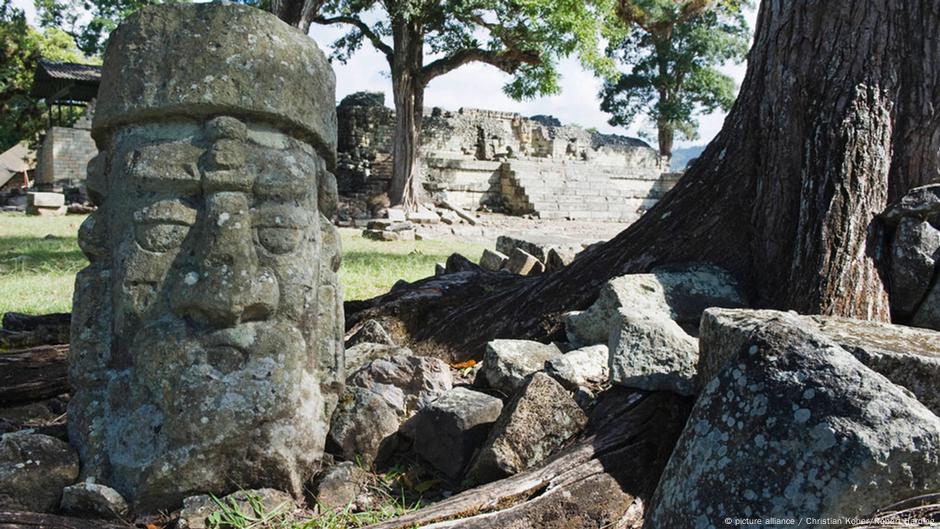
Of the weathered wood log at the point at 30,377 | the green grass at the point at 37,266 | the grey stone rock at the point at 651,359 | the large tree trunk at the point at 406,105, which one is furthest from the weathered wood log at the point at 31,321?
the large tree trunk at the point at 406,105

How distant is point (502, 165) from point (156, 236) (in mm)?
21261

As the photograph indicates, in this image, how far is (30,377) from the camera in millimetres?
3945

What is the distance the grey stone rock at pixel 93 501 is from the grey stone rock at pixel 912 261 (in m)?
3.66

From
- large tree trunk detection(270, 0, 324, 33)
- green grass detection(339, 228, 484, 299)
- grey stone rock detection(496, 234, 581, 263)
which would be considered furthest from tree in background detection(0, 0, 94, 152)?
grey stone rock detection(496, 234, 581, 263)

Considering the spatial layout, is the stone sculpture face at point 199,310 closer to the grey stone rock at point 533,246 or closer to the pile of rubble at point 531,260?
the pile of rubble at point 531,260

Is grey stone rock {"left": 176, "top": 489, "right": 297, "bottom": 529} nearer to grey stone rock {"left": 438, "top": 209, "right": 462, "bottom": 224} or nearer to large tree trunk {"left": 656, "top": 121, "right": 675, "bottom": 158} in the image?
grey stone rock {"left": 438, "top": 209, "right": 462, "bottom": 224}

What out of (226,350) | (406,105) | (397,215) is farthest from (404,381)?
(406,105)

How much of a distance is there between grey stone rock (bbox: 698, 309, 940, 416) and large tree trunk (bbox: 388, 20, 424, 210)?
16388 millimetres

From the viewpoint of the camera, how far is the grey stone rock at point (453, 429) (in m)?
3.01

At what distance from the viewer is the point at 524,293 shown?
4695mm

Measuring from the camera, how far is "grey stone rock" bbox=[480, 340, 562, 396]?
3.44 metres

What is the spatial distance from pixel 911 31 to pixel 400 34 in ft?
50.8

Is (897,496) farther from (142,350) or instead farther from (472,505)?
(142,350)

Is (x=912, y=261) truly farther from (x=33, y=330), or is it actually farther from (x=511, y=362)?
(x=33, y=330)
